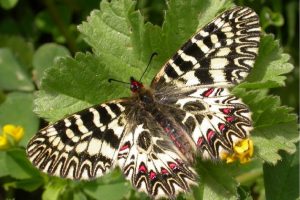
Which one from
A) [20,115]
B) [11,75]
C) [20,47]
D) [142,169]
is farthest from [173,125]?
[20,47]

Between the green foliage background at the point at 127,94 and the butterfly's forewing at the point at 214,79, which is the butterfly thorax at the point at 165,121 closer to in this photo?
the butterfly's forewing at the point at 214,79

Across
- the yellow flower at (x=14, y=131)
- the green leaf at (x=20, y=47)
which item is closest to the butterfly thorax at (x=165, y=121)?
the yellow flower at (x=14, y=131)

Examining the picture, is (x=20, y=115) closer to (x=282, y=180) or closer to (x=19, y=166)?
(x=19, y=166)

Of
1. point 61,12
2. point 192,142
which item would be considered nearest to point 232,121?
point 192,142

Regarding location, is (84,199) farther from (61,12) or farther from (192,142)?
(61,12)

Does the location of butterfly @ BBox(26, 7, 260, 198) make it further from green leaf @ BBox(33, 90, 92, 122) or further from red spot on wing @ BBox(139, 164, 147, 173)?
green leaf @ BBox(33, 90, 92, 122)

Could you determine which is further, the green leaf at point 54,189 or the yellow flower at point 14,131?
the yellow flower at point 14,131

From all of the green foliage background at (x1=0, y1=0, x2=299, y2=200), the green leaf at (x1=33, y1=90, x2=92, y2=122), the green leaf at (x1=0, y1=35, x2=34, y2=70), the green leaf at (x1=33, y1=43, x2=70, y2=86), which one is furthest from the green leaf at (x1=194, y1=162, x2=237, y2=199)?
the green leaf at (x1=0, y1=35, x2=34, y2=70)

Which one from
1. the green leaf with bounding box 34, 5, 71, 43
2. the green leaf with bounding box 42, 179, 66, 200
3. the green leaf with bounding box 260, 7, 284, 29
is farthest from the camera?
the green leaf with bounding box 34, 5, 71, 43
